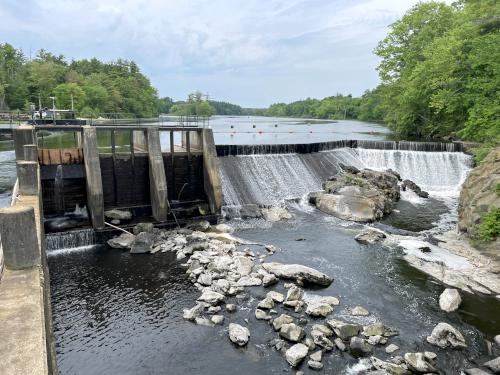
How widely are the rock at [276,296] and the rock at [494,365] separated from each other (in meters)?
5.53

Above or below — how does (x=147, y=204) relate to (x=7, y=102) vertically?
below

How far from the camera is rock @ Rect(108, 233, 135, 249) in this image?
15913 mm

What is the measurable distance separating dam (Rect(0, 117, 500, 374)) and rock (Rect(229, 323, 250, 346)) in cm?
24

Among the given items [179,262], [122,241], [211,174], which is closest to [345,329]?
[179,262]

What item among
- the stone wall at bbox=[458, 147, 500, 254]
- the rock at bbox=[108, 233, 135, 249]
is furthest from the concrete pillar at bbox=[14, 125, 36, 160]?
the stone wall at bbox=[458, 147, 500, 254]

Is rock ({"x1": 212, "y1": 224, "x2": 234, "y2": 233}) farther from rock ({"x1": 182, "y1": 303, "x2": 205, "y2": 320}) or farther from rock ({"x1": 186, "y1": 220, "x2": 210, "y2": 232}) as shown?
rock ({"x1": 182, "y1": 303, "x2": 205, "y2": 320})

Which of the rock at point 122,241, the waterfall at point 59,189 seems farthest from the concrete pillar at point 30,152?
the rock at point 122,241

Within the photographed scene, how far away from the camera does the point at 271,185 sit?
24.1m

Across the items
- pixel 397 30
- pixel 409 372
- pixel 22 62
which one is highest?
pixel 22 62

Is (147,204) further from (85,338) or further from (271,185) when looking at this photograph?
(85,338)

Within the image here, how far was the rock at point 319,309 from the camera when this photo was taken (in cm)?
1104

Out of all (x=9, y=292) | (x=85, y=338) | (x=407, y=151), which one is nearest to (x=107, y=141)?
(x=407, y=151)

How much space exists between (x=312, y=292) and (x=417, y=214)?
39.5 ft

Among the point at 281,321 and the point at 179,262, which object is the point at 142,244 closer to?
the point at 179,262
